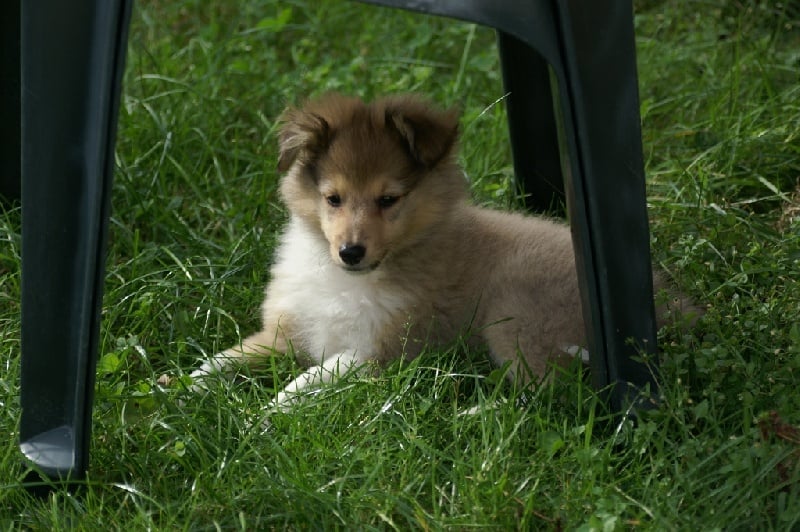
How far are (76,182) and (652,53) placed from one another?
3.11 m

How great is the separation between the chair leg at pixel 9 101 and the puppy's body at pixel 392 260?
979mm

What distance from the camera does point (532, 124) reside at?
392 cm

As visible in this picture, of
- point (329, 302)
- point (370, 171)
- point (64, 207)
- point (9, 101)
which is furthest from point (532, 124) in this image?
point (64, 207)

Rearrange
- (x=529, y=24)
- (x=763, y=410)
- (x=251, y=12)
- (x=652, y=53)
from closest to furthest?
(x=529, y=24) < (x=763, y=410) < (x=652, y=53) < (x=251, y=12)

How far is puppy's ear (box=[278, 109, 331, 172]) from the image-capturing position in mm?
3355

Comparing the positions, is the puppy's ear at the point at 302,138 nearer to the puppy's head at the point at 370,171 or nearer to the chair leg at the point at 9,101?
the puppy's head at the point at 370,171

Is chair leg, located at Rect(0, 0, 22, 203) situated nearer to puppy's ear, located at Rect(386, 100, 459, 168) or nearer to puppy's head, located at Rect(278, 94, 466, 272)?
puppy's head, located at Rect(278, 94, 466, 272)

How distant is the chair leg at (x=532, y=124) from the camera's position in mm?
3822

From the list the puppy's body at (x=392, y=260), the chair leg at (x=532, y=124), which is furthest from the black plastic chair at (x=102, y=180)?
the chair leg at (x=532, y=124)

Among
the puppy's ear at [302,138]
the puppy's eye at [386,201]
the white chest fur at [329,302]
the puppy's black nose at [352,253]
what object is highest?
the puppy's ear at [302,138]

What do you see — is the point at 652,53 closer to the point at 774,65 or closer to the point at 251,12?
the point at 774,65

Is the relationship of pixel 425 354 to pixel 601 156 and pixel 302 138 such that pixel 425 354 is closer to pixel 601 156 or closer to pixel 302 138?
pixel 302 138

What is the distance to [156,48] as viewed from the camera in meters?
4.99

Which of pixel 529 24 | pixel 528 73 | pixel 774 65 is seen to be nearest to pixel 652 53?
pixel 774 65
